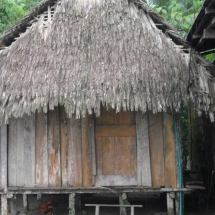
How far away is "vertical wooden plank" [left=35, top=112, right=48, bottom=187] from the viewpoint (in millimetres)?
6441

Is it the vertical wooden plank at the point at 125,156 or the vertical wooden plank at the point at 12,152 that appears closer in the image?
the vertical wooden plank at the point at 125,156

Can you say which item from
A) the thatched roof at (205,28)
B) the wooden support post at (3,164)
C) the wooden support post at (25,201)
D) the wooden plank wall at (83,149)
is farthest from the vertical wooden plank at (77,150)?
the thatched roof at (205,28)

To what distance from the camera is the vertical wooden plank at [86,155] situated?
636 centimetres

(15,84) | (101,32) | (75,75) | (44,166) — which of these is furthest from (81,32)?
(44,166)

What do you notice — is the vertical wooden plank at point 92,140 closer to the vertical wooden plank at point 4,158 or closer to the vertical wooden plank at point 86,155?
the vertical wooden plank at point 86,155

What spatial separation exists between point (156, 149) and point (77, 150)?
4.99 ft

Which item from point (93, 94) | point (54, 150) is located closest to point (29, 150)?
point (54, 150)

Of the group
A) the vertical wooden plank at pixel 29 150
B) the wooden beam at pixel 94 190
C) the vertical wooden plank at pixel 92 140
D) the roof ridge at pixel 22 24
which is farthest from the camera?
the roof ridge at pixel 22 24

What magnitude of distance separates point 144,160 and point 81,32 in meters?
2.76

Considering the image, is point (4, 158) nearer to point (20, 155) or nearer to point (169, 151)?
point (20, 155)

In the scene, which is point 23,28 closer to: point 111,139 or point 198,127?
point 111,139

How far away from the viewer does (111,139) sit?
6.43m

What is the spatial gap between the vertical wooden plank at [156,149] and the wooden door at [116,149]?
327 millimetres

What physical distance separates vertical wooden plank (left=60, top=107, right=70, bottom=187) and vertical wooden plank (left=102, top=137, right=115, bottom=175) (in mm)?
718
